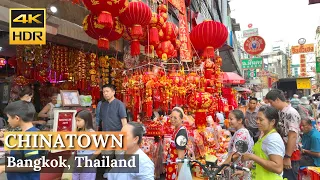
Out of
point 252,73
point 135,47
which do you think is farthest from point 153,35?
point 252,73

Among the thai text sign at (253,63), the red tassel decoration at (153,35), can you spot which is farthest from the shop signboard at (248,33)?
the red tassel decoration at (153,35)

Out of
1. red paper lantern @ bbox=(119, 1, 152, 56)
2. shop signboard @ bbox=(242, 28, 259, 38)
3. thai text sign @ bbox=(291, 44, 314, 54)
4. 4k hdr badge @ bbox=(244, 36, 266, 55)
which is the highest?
shop signboard @ bbox=(242, 28, 259, 38)

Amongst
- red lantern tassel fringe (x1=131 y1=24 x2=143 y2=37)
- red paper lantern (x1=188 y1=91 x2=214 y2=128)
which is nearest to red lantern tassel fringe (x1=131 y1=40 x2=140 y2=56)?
red lantern tassel fringe (x1=131 y1=24 x2=143 y2=37)

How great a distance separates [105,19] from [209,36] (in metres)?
3.10

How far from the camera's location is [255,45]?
54.9ft

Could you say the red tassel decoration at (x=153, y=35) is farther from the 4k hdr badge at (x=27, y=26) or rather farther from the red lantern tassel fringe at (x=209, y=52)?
the 4k hdr badge at (x=27, y=26)

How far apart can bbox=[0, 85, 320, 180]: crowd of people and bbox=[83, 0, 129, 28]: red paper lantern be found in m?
1.17

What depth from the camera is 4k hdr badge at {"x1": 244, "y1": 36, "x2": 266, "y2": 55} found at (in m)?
16.5

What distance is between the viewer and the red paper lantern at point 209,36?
6008 millimetres

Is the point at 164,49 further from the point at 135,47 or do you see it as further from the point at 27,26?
the point at 27,26

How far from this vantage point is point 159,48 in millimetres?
5672

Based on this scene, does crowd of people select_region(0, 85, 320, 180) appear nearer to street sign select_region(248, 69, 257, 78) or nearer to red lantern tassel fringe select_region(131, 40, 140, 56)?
red lantern tassel fringe select_region(131, 40, 140, 56)

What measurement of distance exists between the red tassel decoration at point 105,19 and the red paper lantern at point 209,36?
2.96 meters

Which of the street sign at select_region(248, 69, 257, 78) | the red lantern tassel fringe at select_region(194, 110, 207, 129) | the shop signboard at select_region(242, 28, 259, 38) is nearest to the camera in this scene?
the red lantern tassel fringe at select_region(194, 110, 207, 129)
